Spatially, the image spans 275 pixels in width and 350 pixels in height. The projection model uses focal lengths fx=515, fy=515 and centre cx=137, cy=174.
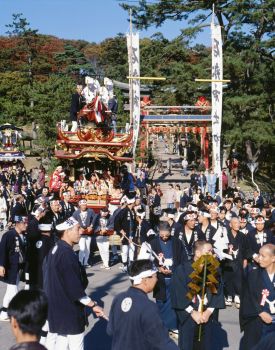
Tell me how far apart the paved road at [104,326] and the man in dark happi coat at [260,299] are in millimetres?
1312

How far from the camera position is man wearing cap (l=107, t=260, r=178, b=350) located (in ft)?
12.0

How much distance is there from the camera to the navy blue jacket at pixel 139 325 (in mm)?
3643

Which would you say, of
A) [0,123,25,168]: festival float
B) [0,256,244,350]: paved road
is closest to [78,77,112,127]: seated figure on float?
[0,256,244,350]: paved road

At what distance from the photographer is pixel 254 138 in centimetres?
2395

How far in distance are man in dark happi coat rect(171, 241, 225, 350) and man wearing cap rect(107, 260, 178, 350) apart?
1612 millimetres

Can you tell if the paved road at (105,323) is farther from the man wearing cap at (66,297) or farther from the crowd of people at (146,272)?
the man wearing cap at (66,297)

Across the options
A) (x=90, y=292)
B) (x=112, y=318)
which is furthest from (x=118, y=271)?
(x=112, y=318)

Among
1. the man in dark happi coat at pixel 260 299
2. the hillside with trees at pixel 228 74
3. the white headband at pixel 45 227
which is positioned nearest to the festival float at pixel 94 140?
the hillside with trees at pixel 228 74

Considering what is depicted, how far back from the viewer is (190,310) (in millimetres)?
5426

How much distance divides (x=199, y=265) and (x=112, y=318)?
1.38 meters

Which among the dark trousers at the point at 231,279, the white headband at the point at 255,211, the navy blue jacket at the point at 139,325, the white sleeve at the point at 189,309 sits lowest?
the dark trousers at the point at 231,279

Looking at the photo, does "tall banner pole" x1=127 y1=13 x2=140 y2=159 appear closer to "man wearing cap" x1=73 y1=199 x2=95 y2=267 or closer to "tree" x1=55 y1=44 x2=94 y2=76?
"man wearing cap" x1=73 y1=199 x2=95 y2=267

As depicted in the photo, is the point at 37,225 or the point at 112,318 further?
the point at 37,225

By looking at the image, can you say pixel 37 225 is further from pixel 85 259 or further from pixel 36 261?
pixel 85 259
